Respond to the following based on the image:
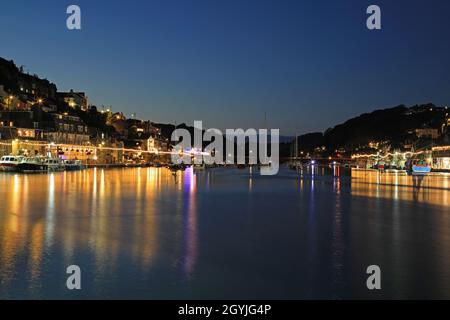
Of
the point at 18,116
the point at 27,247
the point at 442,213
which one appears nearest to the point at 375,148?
the point at 18,116

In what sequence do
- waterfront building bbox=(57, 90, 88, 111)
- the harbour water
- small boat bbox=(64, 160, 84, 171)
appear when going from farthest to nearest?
waterfront building bbox=(57, 90, 88, 111) → small boat bbox=(64, 160, 84, 171) → the harbour water

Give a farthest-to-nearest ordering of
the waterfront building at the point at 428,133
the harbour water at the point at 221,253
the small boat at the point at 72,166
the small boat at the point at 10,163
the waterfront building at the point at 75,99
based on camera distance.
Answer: the waterfront building at the point at 428,133 < the waterfront building at the point at 75,99 < the small boat at the point at 72,166 < the small boat at the point at 10,163 < the harbour water at the point at 221,253

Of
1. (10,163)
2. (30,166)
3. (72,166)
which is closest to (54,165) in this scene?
(72,166)

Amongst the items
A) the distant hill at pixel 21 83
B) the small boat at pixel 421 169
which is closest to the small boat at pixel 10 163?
the distant hill at pixel 21 83

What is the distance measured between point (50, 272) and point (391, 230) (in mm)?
10852

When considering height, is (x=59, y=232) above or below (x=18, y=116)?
below

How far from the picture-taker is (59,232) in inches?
568

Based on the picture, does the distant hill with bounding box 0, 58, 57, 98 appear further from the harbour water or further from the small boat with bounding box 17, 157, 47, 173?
the harbour water

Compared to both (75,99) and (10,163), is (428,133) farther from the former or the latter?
(10,163)

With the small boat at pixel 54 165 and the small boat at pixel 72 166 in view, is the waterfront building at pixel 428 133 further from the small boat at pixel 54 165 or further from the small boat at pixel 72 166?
the small boat at pixel 54 165

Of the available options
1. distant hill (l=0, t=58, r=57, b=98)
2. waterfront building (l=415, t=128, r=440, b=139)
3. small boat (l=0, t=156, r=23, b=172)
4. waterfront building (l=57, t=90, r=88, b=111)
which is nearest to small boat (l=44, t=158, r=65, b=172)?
small boat (l=0, t=156, r=23, b=172)

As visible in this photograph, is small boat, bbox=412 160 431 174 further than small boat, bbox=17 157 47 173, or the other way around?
small boat, bbox=412 160 431 174
